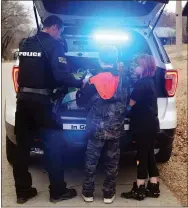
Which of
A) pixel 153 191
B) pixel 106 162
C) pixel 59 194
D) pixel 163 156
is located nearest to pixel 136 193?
pixel 153 191

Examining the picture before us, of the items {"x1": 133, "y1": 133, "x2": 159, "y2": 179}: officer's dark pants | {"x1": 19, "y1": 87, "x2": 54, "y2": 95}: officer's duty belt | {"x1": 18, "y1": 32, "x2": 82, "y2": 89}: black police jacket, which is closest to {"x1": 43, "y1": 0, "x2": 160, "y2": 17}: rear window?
{"x1": 18, "y1": 32, "x2": 82, "y2": 89}: black police jacket

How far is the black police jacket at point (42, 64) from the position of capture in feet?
12.9

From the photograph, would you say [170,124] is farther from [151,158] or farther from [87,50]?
[87,50]

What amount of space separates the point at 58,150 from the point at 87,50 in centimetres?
159

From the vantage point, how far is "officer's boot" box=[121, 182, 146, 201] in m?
4.23

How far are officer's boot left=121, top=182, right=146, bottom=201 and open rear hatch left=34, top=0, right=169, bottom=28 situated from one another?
1.87 metres

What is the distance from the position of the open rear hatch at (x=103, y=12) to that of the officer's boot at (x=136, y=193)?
6.12 feet

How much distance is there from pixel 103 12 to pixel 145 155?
1.80 meters

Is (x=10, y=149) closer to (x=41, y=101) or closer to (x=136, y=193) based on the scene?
(x=41, y=101)

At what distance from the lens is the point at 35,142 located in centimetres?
426

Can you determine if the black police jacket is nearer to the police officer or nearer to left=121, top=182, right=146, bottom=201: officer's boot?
the police officer

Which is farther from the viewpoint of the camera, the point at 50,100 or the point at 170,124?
the point at 170,124

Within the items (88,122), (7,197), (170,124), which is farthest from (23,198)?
(170,124)

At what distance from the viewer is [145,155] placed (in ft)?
14.0
